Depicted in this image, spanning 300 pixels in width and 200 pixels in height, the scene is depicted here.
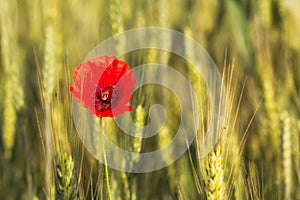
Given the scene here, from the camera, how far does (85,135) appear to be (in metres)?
1.10

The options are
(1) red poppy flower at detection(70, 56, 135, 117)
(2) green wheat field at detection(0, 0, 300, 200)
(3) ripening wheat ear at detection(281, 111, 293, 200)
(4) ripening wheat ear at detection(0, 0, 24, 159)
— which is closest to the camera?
(1) red poppy flower at detection(70, 56, 135, 117)

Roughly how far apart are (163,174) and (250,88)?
0.43 metres

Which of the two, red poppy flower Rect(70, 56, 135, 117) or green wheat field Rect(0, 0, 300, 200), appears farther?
green wheat field Rect(0, 0, 300, 200)

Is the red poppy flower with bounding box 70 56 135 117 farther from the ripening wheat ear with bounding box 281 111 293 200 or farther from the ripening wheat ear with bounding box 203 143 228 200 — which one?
the ripening wheat ear with bounding box 281 111 293 200

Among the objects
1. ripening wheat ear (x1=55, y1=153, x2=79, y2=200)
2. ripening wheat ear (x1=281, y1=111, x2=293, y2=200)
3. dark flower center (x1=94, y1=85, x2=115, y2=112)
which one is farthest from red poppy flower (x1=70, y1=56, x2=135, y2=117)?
ripening wheat ear (x1=281, y1=111, x2=293, y2=200)

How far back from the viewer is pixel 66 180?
37.4 inches

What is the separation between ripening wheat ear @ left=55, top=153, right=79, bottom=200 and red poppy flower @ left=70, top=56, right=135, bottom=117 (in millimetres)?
121

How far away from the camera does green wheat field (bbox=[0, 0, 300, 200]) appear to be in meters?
1.02

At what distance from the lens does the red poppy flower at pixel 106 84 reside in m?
0.89

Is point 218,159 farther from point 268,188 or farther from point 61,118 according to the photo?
point 268,188

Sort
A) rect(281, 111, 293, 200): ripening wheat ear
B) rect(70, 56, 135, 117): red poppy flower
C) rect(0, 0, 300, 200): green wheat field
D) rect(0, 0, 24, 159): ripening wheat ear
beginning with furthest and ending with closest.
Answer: rect(0, 0, 24, 159): ripening wheat ear
rect(281, 111, 293, 200): ripening wheat ear
rect(0, 0, 300, 200): green wheat field
rect(70, 56, 135, 117): red poppy flower

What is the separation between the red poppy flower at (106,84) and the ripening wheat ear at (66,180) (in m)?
0.12

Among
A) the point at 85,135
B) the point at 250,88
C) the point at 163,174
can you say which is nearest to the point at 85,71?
the point at 85,135

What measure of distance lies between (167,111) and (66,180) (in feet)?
2.45
